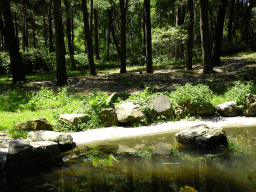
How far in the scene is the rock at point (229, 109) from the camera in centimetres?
958

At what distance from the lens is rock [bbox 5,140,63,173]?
5492mm

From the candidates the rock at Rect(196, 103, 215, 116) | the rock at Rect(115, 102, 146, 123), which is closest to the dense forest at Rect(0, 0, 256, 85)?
the rock at Rect(115, 102, 146, 123)

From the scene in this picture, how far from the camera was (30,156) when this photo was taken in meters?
5.67

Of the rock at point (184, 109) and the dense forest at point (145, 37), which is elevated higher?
the dense forest at point (145, 37)

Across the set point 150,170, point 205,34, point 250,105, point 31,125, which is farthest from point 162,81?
point 150,170

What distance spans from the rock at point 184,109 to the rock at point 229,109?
1.14 m

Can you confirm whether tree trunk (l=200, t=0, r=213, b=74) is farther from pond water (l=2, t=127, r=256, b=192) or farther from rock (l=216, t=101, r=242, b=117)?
pond water (l=2, t=127, r=256, b=192)

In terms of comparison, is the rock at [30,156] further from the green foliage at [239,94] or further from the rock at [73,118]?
the green foliage at [239,94]

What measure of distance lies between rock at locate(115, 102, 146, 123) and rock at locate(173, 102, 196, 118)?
1.56 m

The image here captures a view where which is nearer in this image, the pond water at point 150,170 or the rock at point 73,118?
the pond water at point 150,170

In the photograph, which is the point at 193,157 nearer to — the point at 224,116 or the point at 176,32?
the point at 224,116

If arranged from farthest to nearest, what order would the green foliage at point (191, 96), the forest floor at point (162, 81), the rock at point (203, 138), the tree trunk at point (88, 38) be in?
the tree trunk at point (88, 38)
the forest floor at point (162, 81)
the green foliage at point (191, 96)
the rock at point (203, 138)

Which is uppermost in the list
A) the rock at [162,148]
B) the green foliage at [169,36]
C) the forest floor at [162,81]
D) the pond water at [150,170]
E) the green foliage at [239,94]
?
the green foliage at [169,36]

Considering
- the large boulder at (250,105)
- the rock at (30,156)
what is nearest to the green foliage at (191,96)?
the large boulder at (250,105)
